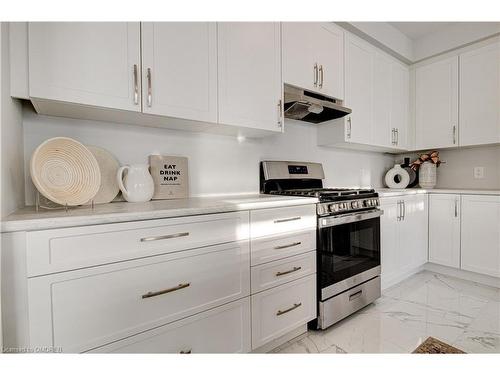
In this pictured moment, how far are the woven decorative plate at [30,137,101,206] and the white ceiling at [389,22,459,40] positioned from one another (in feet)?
10.0

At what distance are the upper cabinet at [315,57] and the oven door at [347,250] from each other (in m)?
1.04

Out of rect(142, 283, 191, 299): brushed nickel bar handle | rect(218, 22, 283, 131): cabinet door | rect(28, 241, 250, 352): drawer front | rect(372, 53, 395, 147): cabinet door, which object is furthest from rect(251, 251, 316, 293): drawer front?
rect(372, 53, 395, 147): cabinet door

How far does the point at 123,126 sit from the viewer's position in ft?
4.98

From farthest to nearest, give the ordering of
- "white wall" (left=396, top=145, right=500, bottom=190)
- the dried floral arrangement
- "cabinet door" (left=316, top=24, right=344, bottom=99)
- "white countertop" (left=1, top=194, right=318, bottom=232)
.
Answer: the dried floral arrangement
"white wall" (left=396, top=145, right=500, bottom=190)
"cabinet door" (left=316, top=24, right=344, bottom=99)
"white countertop" (left=1, top=194, right=318, bottom=232)

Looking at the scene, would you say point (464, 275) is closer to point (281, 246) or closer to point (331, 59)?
point (281, 246)

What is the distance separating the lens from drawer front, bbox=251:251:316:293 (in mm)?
1390

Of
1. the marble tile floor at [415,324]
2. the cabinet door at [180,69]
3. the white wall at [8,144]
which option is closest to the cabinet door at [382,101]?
the marble tile floor at [415,324]

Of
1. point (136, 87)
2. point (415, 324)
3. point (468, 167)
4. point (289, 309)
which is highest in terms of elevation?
point (136, 87)

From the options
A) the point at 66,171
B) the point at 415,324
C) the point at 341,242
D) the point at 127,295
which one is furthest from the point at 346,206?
the point at 66,171

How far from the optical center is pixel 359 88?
7.86 ft

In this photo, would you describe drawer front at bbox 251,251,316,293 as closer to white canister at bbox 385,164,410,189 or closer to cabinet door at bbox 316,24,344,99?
→ cabinet door at bbox 316,24,344,99

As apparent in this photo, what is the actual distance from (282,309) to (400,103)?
2630 mm

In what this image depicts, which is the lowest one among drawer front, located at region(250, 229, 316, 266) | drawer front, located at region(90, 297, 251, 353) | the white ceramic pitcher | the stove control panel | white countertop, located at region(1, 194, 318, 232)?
drawer front, located at region(90, 297, 251, 353)
